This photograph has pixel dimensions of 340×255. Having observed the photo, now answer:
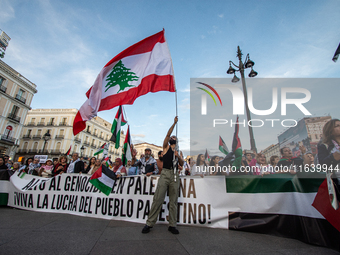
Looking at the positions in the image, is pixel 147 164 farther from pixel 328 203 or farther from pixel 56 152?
pixel 56 152

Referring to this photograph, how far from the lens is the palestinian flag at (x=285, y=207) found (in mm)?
2627

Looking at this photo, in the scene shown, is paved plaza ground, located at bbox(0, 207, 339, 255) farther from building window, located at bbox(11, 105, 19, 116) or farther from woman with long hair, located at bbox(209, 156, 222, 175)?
building window, located at bbox(11, 105, 19, 116)

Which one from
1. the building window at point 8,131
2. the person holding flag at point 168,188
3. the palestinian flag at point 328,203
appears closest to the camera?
the palestinian flag at point 328,203

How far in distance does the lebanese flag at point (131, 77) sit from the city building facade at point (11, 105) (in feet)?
115

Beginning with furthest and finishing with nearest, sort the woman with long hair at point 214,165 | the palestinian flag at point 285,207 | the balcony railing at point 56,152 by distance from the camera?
the balcony railing at point 56,152 → the woman with long hair at point 214,165 → the palestinian flag at point 285,207

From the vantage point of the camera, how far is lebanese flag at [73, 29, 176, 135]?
4.48 m

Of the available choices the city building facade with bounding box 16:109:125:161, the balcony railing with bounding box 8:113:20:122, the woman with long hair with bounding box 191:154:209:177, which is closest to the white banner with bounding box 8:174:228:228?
the woman with long hair with bounding box 191:154:209:177

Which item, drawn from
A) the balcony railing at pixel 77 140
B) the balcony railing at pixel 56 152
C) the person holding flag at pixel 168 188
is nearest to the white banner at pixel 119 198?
the person holding flag at pixel 168 188

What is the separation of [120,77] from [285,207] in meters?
4.79

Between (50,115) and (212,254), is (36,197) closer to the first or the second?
(212,254)

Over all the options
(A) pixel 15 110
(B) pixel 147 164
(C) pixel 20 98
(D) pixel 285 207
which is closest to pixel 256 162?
(D) pixel 285 207

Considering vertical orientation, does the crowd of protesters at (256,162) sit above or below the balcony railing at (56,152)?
below

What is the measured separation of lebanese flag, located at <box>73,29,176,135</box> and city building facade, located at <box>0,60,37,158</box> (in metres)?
35.1

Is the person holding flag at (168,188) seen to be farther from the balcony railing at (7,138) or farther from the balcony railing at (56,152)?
the balcony railing at (56,152)
